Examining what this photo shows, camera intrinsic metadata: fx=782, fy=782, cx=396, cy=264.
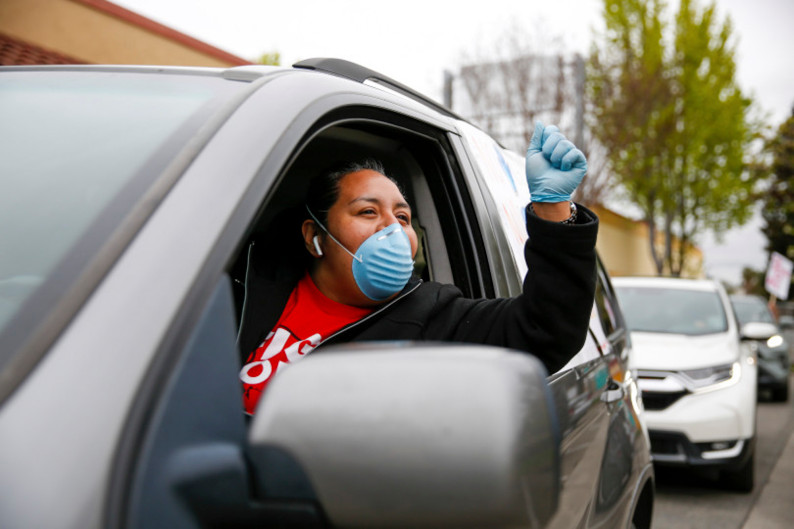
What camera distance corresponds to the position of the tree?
2047 cm

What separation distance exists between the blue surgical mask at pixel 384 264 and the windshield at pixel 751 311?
13.6 m

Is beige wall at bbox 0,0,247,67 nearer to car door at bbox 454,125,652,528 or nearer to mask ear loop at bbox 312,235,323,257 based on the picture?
car door at bbox 454,125,652,528

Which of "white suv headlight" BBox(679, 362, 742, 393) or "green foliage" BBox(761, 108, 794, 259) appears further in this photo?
"green foliage" BBox(761, 108, 794, 259)

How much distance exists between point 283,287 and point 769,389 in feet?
38.8

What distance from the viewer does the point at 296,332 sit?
2074mm

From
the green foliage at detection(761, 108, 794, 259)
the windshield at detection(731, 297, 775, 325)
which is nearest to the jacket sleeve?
the windshield at detection(731, 297, 775, 325)

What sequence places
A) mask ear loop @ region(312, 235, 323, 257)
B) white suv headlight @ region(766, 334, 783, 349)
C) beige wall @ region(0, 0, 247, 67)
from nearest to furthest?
mask ear loop @ region(312, 235, 323, 257) → beige wall @ region(0, 0, 247, 67) → white suv headlight @ region(766, 334, 783, 349)

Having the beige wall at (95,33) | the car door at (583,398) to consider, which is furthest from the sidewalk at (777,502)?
the beige wall at (95,33)

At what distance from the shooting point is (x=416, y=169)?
257 centimetres

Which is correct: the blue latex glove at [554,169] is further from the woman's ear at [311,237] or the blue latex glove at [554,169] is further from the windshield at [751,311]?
the windshield at [751,311]

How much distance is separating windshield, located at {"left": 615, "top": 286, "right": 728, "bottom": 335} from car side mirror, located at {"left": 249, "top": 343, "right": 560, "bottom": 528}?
22.3 feet

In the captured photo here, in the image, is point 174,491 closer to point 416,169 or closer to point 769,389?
point 416,169

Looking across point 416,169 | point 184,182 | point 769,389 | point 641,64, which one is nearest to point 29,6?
point 416,169

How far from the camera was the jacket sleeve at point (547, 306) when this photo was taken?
69.6 inches
